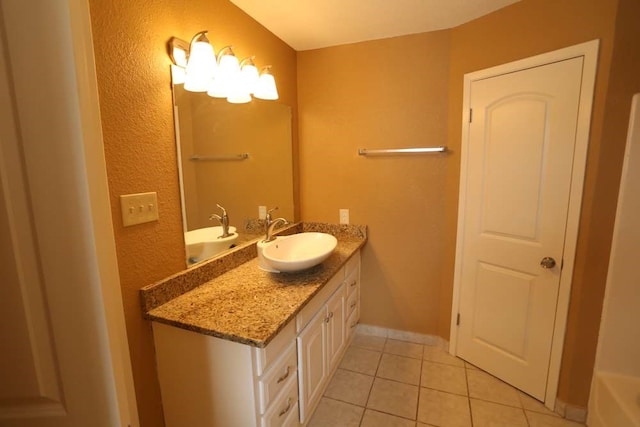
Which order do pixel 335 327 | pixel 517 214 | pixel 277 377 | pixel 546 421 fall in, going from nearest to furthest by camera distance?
1. pixel 277 377
2. pixel 546 421
3. pixel 517 214
4. pixel 335 327

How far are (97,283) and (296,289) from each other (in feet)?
3.04

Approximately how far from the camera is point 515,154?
176 centimetres

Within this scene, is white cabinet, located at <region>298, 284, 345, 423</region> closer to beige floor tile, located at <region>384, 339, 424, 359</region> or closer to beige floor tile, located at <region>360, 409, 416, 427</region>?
beige floor tile, located at <region>360, 409, 416, 427</region>

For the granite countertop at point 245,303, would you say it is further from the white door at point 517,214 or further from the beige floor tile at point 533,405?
the beige floor tile at point 533,405

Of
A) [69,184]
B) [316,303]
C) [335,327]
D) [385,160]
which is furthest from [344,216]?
[69,184]

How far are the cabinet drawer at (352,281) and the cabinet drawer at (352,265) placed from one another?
0.03m

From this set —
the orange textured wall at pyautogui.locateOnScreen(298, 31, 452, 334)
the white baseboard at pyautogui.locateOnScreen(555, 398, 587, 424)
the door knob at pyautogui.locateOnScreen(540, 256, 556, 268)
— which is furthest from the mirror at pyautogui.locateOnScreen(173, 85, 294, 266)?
the white baseboard at pyautogui.locateOnScreen(555, 398, 587, 424)

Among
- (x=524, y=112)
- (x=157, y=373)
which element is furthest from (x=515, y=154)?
(x=157, y=373)

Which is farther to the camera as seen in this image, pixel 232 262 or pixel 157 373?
pixel 232 262

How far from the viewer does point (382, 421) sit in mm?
1693

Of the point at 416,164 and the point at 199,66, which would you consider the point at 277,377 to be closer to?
the point at 199,66

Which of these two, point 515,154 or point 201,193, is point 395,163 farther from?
point 201,193

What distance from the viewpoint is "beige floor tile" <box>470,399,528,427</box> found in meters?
1.67

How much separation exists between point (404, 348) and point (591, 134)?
182cm
